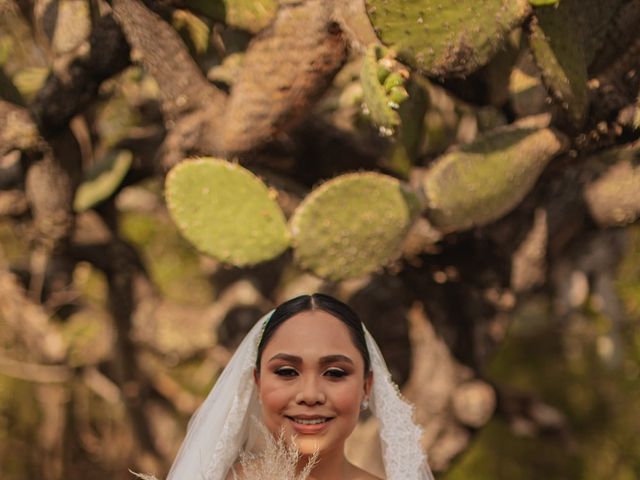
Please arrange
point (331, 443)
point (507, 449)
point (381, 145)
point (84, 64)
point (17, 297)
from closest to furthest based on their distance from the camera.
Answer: point (331, 443) < point (84, 64) < point (381, 145) < point (17, 297) < point (507, 449)

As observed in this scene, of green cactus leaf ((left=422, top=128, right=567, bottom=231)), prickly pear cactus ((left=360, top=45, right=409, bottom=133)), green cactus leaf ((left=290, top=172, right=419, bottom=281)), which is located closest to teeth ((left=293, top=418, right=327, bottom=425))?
prickly pear cactus ((left=360, top=45, right=409, bottom=133))

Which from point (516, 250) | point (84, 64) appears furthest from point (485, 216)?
point (84, 64)

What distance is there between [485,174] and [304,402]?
4.16ft

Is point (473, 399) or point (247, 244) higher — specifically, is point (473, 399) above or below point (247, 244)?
below

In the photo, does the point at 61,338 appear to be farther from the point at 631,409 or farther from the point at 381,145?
the point at 631,409

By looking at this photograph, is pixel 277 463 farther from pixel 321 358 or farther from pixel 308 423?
pixel 321 358

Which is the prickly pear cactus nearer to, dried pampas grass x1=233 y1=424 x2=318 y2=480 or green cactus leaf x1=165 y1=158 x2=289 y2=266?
green cactus leaf x1=165 y1=158 x2=289 y2=266

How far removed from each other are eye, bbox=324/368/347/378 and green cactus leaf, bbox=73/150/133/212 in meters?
2.18

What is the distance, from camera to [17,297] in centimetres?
496

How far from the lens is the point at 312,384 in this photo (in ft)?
6.63

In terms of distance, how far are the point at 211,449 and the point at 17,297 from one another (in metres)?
3.10

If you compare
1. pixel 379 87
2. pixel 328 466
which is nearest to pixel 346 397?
pixel 328 466

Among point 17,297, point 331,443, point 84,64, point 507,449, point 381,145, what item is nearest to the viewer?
point 331,443

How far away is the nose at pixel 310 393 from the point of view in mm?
2006
